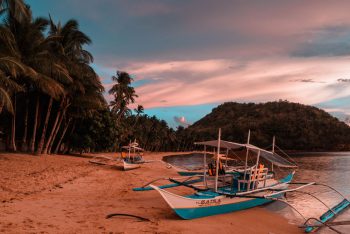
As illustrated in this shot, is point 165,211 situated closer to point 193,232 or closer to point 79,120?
point 193,232

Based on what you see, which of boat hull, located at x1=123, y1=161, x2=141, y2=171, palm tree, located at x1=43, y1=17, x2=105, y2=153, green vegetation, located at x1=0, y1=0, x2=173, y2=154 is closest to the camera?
green vegetation, located at x1=0, y1=0, x2=173, y2=154

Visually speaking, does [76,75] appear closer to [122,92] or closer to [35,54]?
[35,54]

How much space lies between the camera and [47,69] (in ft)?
82.8

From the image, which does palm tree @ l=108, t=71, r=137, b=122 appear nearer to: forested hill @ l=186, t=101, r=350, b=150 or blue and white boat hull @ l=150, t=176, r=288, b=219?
blue and white boat hull @ l=150, t=176, r=288, b=219

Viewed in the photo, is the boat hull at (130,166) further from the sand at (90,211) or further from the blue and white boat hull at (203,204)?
the blue and white boat hull at (203,204)

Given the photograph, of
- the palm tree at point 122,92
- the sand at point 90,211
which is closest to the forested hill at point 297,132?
the palm tree at point 122,92

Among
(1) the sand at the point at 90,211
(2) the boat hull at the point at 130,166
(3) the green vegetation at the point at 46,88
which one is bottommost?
(1) the sand at the point at 90,211

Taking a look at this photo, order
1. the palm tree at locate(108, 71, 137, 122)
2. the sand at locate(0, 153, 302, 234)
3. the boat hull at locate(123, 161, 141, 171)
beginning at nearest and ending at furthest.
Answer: the sand at locate(0, 153, 302, 234), the boat hull at locate(123, 161, 141, 171), the palm tree at locate(108, 71, 137, 122)

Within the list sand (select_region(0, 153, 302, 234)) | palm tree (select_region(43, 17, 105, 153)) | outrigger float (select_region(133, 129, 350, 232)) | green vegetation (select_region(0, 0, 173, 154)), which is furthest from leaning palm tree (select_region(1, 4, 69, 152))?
outrigger float (select_region(133, 129, 350, 232))

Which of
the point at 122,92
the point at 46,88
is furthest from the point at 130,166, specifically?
the point at 122,92

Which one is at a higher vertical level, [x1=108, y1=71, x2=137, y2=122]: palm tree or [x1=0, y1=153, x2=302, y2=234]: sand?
[x1=108, y1=71, x2=137, y2=122]: palm tree

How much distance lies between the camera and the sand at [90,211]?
8992 mm

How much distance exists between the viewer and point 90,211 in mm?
10805

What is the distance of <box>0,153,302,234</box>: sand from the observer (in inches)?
354
